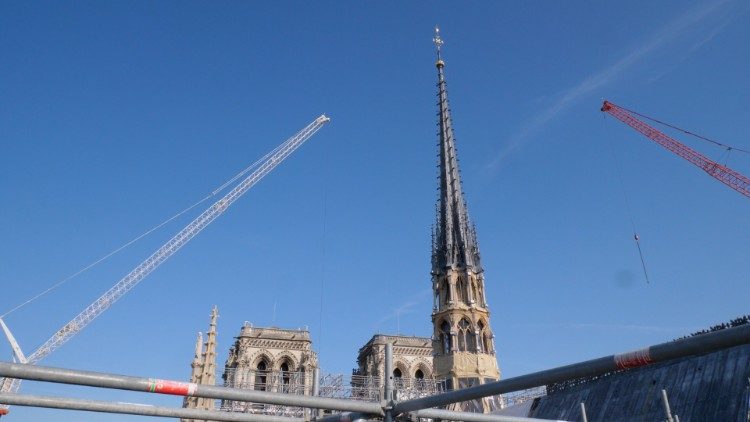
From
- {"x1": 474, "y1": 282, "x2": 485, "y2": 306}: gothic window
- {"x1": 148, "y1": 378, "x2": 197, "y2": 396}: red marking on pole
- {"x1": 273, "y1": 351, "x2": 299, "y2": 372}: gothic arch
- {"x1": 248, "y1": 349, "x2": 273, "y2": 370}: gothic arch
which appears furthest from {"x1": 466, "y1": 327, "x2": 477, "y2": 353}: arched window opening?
{"x1": 148, "y1": 378, "x2": 197, "y2": 396}: red marking on pole

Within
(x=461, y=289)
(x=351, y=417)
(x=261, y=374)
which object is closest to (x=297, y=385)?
(x=261, y=374)

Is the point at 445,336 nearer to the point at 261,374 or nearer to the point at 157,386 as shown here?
the point at 261,374

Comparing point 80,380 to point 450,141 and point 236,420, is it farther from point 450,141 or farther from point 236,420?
point 450,141

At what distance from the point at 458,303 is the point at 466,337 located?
147 inches

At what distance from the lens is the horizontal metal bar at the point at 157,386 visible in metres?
7.16

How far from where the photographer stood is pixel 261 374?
222 feet

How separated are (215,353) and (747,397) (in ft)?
118

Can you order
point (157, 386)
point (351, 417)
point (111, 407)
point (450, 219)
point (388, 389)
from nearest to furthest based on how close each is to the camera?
point (157, 386) < point (111, 407) < point (388, 389) < point (351, 417) < point (450, 219)

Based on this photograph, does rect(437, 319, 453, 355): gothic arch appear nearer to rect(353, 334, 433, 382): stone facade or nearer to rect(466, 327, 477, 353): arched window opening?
rect(466, 327, 477, 353): arched window opening

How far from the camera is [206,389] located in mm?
8500

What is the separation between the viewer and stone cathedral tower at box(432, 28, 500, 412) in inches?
2414

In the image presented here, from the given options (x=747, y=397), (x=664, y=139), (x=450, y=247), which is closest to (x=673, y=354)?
(x=747, y=397)

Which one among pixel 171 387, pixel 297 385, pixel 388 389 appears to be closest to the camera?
pixel 171 387

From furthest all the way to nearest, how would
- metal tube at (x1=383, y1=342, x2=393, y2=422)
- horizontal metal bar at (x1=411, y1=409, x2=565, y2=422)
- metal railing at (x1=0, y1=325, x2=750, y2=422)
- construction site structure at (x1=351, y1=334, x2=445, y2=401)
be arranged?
1. construction site structure at (x1=351, y1=334, x2=445, y2=401)
2. horizontal metal bar at (x1=411, y1=409, x2=565, y2=422)
3. metal tube at (x1=383, y1=342, x2=393, y2=422)
4. metal railing at (x1=0, y1=325, x2=750, y2=422)
